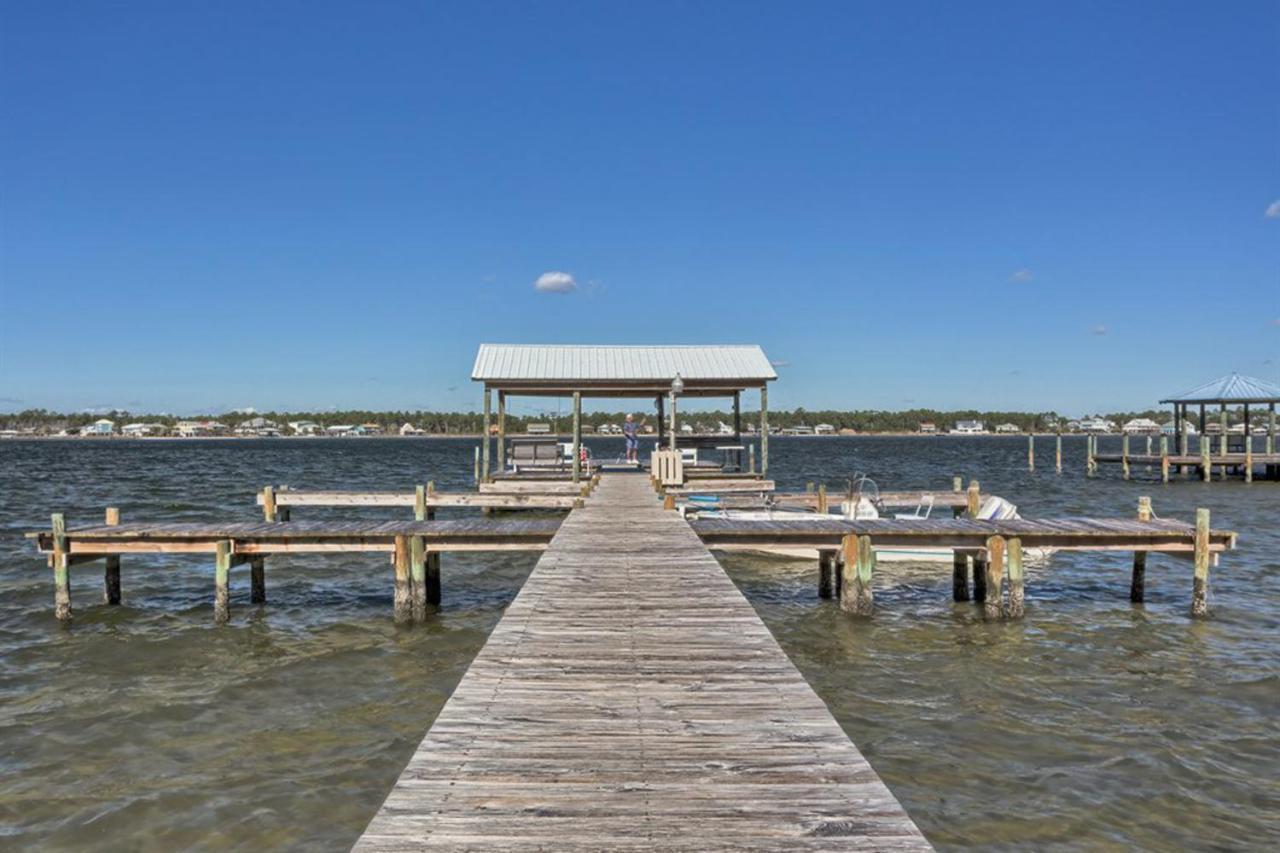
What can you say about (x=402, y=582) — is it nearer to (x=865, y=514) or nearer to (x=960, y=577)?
(x=960, y=577)

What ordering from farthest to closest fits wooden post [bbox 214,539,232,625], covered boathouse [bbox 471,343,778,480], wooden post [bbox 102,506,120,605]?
covered boathouse [bbox 471,343,778,480] < wooden post [bbox 102,506,120,605] < wooden post [bbox 214,539,232,625]

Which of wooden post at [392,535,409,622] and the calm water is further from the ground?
wooden post at [392,535,409,622]

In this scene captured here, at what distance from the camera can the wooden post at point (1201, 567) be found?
13.6 metres

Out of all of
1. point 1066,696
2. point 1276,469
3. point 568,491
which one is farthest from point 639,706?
point 1276,469

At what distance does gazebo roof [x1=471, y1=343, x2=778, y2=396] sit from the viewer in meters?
25.2

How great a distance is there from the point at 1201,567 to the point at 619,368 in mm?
16279

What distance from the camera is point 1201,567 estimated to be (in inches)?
543

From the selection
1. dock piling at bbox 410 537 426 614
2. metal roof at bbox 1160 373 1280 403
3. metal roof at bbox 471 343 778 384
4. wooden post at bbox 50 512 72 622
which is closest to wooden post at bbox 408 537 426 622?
dock piling at bbox 410 537 426 614

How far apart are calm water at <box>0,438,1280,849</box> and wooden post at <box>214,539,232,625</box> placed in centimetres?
29

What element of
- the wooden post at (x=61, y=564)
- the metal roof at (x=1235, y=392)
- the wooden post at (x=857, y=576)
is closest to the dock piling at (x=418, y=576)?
the wooden post at (x=61, y=564)

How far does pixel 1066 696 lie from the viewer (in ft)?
33.2

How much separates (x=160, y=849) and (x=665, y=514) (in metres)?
10.3

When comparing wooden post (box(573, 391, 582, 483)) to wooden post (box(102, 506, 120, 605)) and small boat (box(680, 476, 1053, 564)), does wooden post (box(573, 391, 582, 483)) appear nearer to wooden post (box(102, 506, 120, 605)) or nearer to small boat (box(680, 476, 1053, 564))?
small boat (box(680, 476, 1053, 564))

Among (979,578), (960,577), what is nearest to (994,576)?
(960,577)
